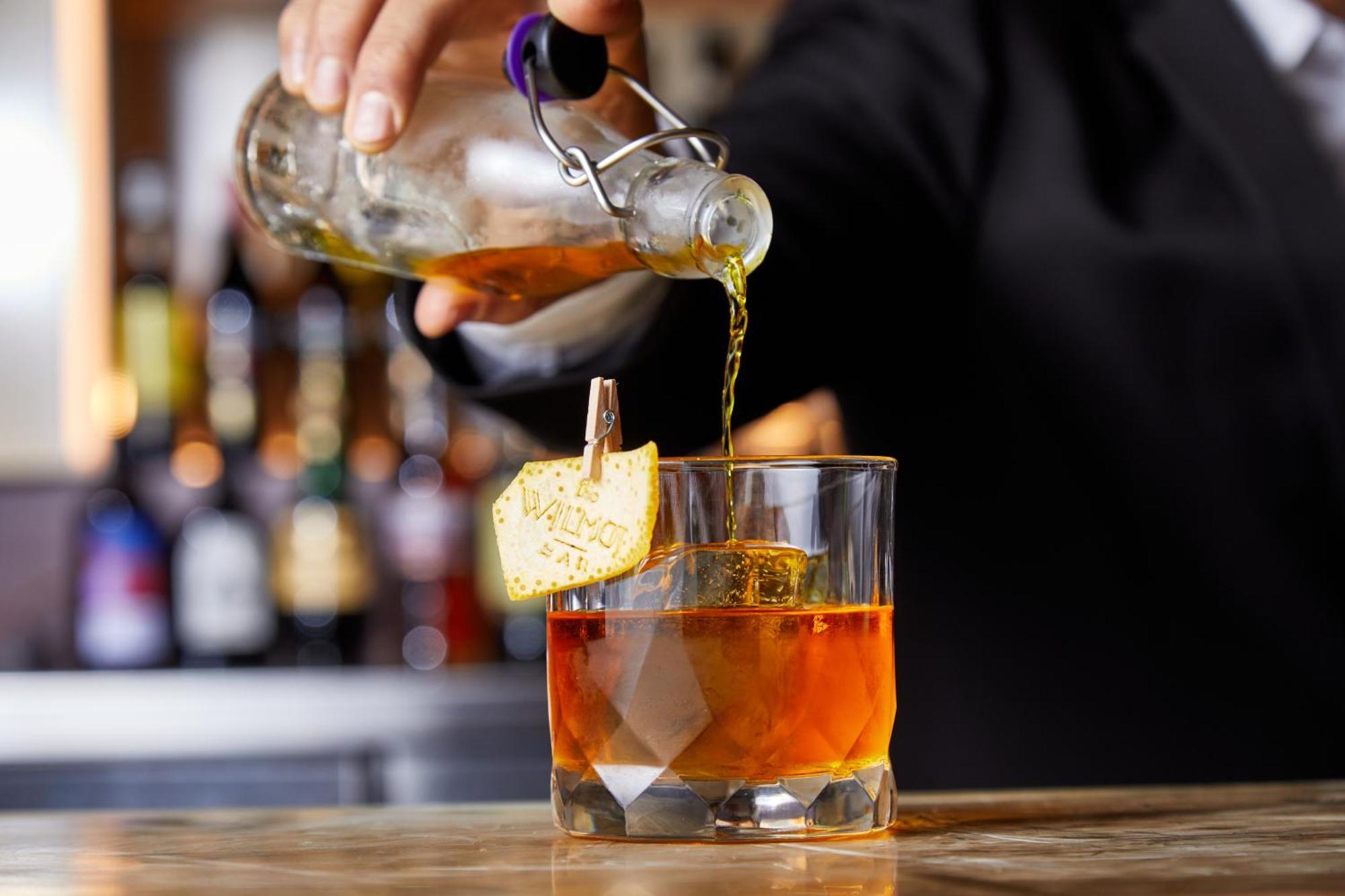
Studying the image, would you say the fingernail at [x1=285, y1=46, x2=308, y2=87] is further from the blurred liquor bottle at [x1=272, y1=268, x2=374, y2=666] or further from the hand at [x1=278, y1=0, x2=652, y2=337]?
the blurred liquor bottle at [x1=272, y1=268, x2=374, y2=666]

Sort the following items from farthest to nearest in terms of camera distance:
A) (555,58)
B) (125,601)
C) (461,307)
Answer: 1. (125,601)
2. (461,307)
3. (555,58)

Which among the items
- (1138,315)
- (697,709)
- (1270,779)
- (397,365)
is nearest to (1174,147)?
(1138,315)

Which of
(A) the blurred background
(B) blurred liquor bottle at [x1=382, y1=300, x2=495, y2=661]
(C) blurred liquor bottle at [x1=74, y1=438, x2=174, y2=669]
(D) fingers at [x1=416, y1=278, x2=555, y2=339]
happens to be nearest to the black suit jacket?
(D) fingers at [x1=416, y1=278, x2=555, y2=339]

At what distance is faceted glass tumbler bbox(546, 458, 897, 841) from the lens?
565 millimetres

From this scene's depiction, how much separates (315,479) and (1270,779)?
4.51 ft

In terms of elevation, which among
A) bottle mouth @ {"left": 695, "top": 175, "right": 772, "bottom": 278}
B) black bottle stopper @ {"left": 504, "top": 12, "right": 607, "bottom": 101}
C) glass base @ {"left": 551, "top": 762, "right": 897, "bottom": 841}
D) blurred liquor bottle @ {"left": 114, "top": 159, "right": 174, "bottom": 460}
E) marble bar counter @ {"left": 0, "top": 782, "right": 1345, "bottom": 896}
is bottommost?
marble bar counter @ {"left": 0, "top": 782, "right": 1345, "bottom": 896}

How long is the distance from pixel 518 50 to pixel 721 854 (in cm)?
35

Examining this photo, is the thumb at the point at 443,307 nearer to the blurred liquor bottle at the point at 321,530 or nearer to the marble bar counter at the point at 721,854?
the marble bar counter at the point at 721,854

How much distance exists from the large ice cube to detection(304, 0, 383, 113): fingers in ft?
0.97

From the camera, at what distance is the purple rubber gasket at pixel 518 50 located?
0.69 m

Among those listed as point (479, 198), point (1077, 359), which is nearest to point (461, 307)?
point (479, 198)

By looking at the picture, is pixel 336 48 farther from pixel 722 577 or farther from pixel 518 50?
pixel 722 577

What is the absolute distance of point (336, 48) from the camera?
0.74 meters

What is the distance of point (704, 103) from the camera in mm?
Answer: 2201
